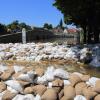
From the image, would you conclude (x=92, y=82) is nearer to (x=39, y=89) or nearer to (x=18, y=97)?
(x=39, y=89)

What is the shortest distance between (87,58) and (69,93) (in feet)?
46.9

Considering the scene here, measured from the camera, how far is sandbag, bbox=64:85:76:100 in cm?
768

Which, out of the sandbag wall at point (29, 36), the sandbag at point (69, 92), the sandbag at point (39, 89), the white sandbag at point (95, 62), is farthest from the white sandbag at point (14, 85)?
the sandbag wall at point (29, 36)

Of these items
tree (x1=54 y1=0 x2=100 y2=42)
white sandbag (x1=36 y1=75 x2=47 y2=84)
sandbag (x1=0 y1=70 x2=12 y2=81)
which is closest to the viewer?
white sandbag (x1=36 y1=75 x2=47 y2=84)

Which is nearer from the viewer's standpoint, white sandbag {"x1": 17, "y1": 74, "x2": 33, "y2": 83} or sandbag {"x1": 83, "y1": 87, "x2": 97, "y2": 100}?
sandbag {"x1": 83, "y1": 87, "x2": 97, "y2": 100}

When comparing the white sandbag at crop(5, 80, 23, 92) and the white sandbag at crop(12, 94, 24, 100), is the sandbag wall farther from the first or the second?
the white sandbag at crop(12, 94, 24, 100)

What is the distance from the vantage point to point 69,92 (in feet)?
25.5

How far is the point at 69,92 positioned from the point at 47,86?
602 millimetres

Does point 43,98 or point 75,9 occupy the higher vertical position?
point 75,9

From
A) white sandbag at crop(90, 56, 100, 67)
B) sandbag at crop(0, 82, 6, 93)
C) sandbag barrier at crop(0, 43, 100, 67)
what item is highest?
sandbag at crop(0, 82, 6, 93)

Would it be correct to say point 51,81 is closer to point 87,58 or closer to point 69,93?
point 69,93

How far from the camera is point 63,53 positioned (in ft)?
76.1

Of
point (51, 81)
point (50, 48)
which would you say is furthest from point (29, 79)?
point (50, 48)

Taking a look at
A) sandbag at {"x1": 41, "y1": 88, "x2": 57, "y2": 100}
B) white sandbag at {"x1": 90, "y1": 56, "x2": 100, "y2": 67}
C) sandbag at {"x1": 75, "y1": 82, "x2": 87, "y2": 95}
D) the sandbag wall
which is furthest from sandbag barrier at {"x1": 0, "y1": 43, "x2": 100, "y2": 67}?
the sandbag wall
